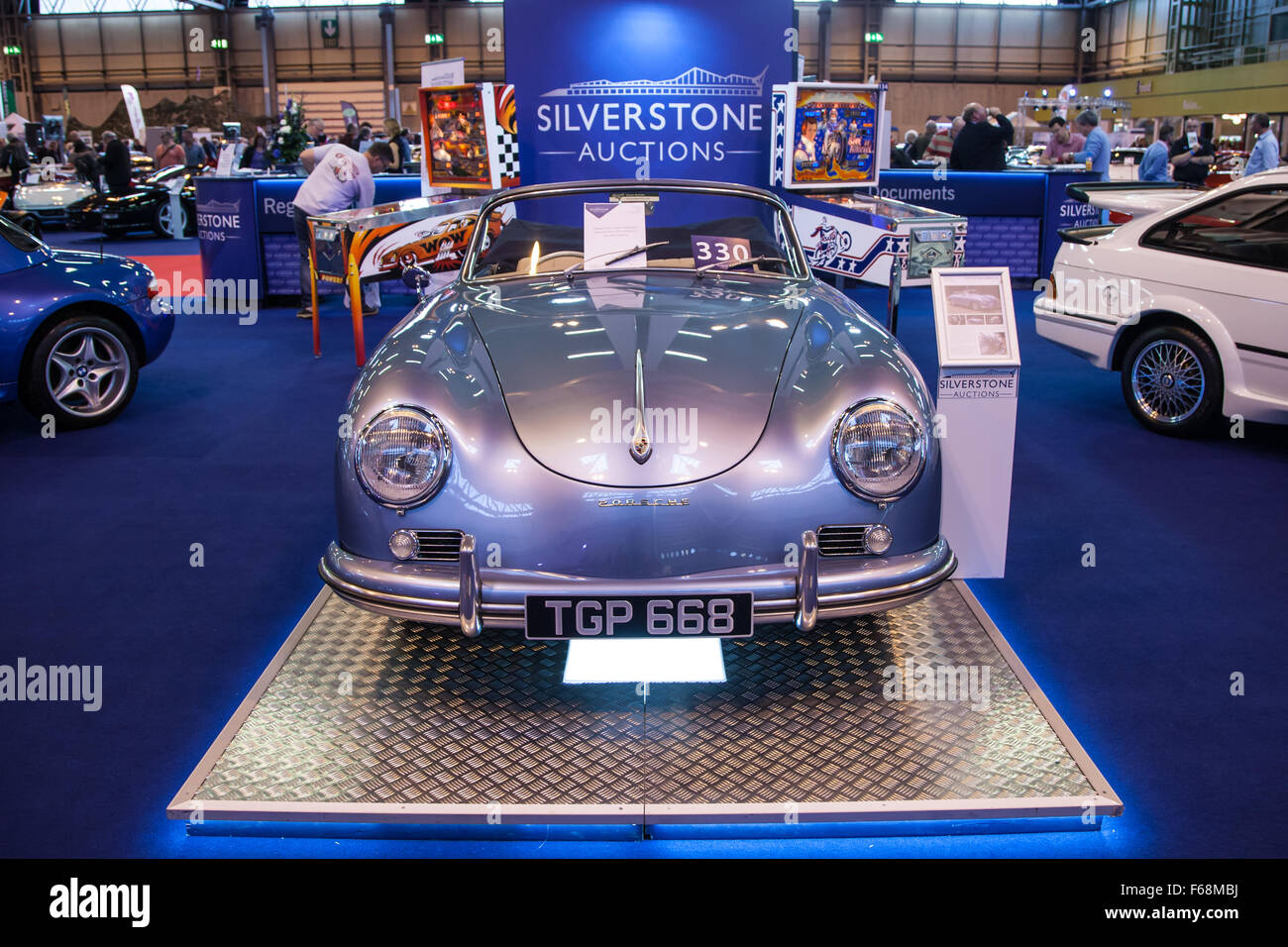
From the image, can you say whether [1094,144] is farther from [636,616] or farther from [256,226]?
[636,616]

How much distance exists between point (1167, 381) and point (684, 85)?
4251 millimetres

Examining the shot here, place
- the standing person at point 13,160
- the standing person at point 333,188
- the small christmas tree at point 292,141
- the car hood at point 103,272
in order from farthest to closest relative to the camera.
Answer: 1. the standing person at point 13,160
2. the small christmas tree at point 292,141
3. the standing person at point 333,188
4. the car hood at point 103,272

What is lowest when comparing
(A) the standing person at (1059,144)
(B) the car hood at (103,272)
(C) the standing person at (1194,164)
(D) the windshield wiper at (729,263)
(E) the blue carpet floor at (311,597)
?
(E) the blue carpet floor at (311,597)

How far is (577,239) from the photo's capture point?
157 inches

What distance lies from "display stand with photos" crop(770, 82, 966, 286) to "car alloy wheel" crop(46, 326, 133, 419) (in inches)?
179

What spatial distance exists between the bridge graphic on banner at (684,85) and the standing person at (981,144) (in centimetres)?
398

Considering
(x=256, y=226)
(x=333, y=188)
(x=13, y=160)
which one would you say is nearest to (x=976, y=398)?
(x=333, y=188)

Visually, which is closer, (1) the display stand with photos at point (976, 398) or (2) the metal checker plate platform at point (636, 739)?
(2) the metal checker plate platform at point (636, 739)

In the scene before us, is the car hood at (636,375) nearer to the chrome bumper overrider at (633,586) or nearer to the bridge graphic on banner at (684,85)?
the chrome bumper overrider at (633,586)

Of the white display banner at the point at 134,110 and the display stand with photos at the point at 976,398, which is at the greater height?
the white display banner at the point at 134,110

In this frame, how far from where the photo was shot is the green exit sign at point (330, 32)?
109ft

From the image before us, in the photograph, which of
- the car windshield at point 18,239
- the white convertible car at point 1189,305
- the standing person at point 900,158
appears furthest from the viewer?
the standing person at point 900,158

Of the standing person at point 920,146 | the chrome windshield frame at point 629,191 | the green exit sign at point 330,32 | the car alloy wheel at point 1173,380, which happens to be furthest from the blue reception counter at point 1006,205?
the green exit sign at point 330,32

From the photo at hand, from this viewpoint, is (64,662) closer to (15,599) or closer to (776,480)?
(15,599)
